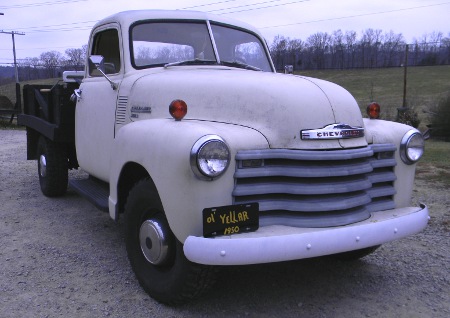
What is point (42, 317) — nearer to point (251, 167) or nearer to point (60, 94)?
point (251, 167)

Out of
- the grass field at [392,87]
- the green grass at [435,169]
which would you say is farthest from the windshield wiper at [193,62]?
the grass field at [392,87]

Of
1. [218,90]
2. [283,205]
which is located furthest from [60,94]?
[283,205]

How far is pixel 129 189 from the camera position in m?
3.61

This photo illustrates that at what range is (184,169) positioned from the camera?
2.66 m

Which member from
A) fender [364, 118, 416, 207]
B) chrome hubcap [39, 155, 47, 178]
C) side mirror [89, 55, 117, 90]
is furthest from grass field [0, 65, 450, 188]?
fender [364, 118, 416, 207]

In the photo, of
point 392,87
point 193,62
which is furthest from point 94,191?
point 392,87

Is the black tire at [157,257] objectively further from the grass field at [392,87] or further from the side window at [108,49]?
the grass field at [392,87]

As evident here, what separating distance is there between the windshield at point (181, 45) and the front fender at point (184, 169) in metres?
1.31

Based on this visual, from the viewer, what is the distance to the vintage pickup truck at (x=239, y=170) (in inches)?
104

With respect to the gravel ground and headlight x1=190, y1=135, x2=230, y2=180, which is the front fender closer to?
headlight x1=190, y1=135, x2=230, y2=180

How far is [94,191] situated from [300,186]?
2.45 metres

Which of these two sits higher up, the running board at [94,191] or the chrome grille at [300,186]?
the chrome grille at [300,186]

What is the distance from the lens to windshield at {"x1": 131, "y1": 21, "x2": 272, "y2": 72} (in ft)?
13.7

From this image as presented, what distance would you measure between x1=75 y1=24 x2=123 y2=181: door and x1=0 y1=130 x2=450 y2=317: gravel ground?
0.74 meters
